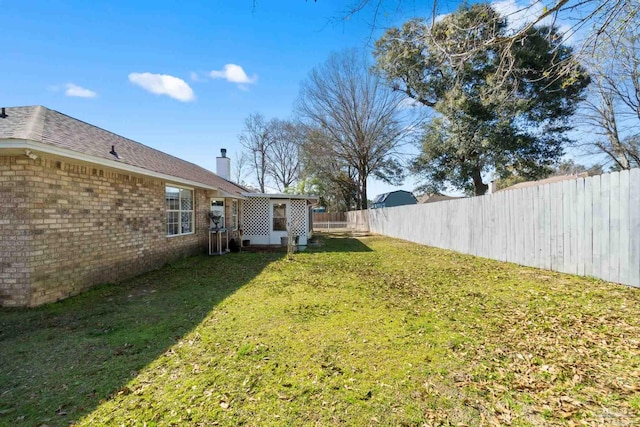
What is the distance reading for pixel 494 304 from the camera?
4797 mm

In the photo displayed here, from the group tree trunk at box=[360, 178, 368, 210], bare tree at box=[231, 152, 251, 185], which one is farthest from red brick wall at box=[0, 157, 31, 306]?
bare tree at box=[231, 152, 251, 185]

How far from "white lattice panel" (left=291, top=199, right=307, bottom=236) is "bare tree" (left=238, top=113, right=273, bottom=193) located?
24.4 m

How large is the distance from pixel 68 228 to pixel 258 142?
113ft

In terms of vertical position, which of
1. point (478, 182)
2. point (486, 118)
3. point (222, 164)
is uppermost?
point (486, 118)

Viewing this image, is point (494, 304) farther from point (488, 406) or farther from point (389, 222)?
point (389, 222)

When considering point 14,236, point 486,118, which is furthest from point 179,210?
point 486,118

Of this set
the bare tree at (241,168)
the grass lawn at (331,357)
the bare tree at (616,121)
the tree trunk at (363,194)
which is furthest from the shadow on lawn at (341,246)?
the bare tree at (241,168)

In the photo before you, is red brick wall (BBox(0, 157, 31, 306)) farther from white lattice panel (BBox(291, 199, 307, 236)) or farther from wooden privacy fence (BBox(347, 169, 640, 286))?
white lattice panel (BBox(291, 199, 307, 236))

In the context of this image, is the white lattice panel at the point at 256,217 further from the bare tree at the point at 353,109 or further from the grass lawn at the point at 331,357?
the bare tree at the point at 353,109

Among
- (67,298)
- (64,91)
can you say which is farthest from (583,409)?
(64,91)

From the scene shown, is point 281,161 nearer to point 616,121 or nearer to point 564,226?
point 616,121

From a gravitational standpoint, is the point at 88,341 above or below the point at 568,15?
below

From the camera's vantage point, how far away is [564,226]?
6418 mm

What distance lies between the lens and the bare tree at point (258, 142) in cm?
3803
